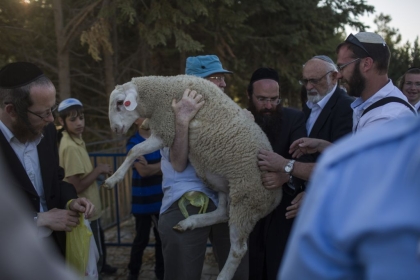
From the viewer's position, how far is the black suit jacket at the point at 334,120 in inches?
122

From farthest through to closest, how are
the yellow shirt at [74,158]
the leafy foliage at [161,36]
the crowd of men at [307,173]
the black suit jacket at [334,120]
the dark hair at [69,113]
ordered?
the leafy foliage at [161,36]
the dark hair at [69,113]
the yellow shirt at [74,158]
the black suit jacket at [334,120]
the crowd of men at [307,173]

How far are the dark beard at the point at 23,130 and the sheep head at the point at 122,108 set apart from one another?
0.56 meters

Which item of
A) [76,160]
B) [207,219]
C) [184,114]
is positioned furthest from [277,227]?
[76,160]

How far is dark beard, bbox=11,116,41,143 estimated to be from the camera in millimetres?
2323

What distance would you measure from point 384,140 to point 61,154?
12.8 feet

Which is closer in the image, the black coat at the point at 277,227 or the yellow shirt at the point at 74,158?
the black coat at the point at 277,227

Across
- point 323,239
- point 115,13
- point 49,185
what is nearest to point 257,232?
point 49,185

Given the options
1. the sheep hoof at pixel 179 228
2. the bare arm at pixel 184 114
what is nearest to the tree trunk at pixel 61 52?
the bare arm at pixel 184 114

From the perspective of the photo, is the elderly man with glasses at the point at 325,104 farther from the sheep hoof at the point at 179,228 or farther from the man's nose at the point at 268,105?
the sheep hoof at the point at 179,228

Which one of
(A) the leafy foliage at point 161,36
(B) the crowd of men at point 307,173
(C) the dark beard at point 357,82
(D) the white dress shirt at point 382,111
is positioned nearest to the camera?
(B) the crowd of men at point 307,173

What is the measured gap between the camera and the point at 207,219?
9.13ft

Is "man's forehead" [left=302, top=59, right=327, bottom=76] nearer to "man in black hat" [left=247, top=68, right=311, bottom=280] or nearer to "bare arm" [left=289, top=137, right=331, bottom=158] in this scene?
"man in black hat" [left=247, top=68, right=311, bottom=280]

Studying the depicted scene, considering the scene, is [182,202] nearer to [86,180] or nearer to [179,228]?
[179,228]

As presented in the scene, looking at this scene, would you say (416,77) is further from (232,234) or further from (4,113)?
(4,113)
